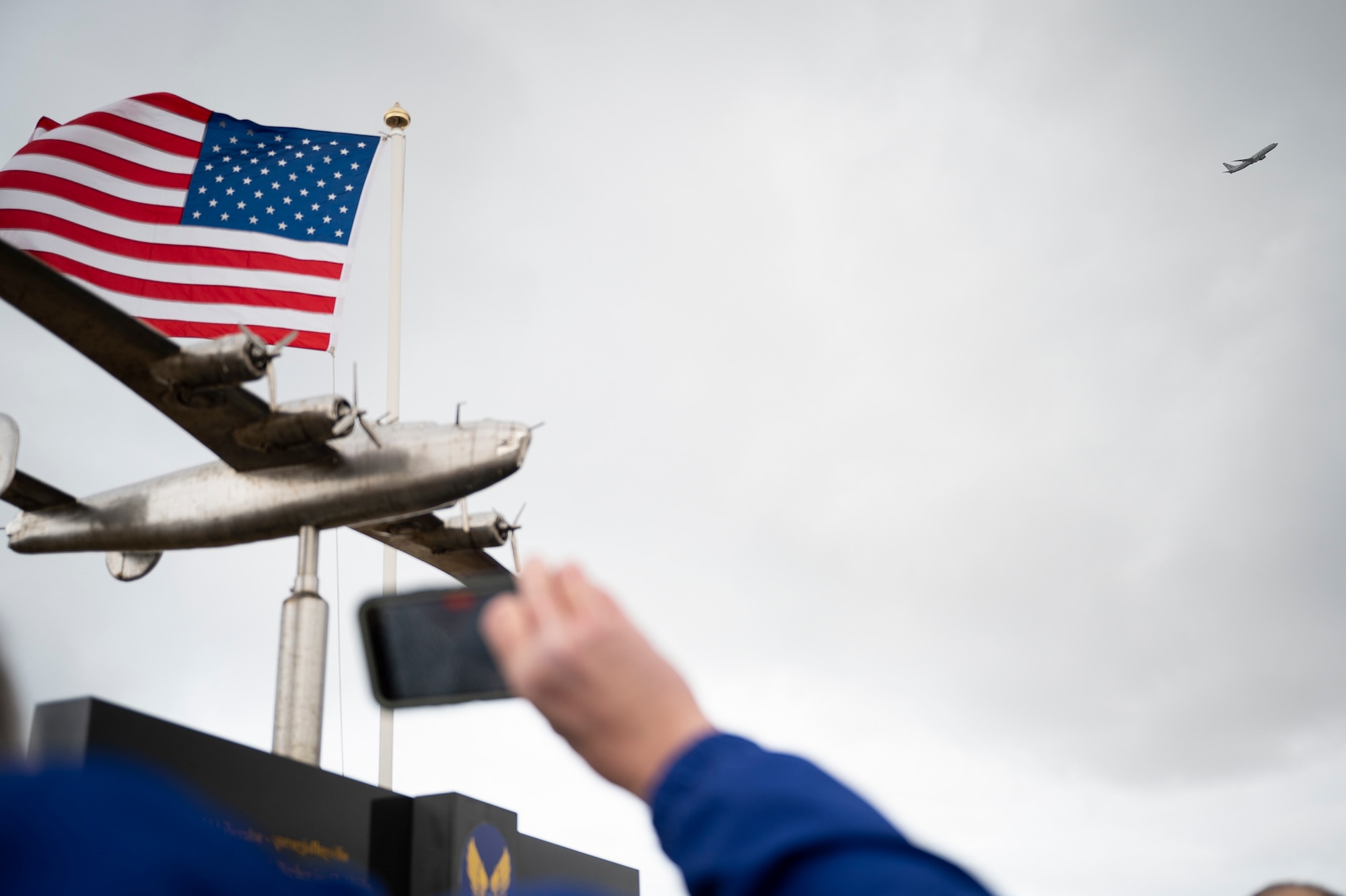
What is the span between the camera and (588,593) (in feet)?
2.63

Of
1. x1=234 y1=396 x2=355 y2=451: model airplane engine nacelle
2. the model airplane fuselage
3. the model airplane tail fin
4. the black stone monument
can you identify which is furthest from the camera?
the model airplane tail fin

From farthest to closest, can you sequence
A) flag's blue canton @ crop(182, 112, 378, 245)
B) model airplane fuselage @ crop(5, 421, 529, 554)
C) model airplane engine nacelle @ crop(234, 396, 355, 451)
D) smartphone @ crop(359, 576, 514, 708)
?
flag's blue canton @ crop(182, 112, 378, 245)
model airplane fuselage @ crop(5, 421, 529, 554)
model airplane engine nacelle @ crop(234, 396, 355, 451)
smartphone @ crop(359, 576, 514, 708)

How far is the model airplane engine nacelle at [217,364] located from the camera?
417 centimetres

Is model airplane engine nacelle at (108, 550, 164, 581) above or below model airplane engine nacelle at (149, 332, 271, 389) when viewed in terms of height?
below

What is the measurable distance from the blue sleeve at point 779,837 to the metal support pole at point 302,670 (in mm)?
3784

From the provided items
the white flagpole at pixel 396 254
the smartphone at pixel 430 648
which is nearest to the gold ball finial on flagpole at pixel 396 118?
the white flagpole at pixel 396 254

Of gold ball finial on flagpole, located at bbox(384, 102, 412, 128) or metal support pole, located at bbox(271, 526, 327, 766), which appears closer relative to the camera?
metal support pole, located at bbox(271, 526, 327, 766)

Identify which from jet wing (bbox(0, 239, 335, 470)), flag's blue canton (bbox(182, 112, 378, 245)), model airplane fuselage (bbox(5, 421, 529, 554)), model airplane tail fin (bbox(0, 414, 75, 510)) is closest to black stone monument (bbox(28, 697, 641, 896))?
model airplane fuselage (bbox(5, 421, 529, 554))

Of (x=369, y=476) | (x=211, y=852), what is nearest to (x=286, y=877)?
(x=211, y=852)

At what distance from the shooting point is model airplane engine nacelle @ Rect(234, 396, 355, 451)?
4344 mm

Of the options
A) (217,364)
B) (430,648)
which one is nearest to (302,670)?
(217,364)

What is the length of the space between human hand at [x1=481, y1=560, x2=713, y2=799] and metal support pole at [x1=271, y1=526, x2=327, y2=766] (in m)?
3.68

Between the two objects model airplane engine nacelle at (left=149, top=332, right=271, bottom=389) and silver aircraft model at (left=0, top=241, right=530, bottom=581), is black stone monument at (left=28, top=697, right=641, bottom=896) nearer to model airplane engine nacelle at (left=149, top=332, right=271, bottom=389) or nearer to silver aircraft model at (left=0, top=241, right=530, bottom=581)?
silver aircraft model at (left=0, top=241, right=530, bottom=581)

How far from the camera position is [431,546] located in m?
5.56
